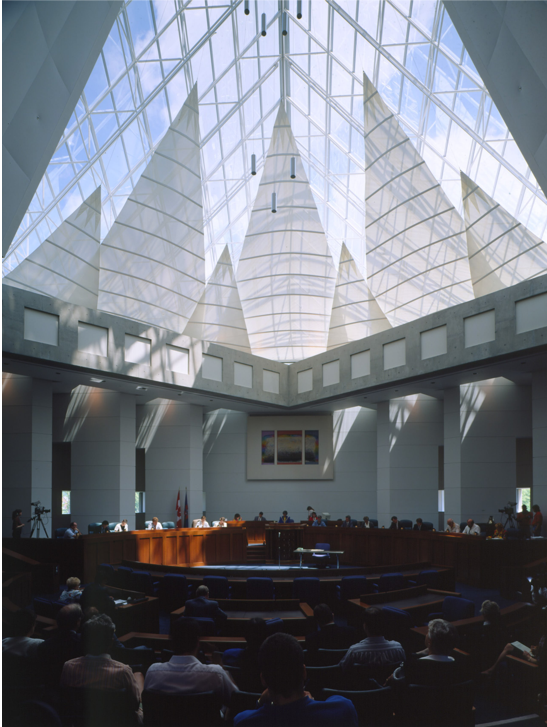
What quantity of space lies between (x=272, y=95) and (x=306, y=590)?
67.0ft

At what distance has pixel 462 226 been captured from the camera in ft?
69.2

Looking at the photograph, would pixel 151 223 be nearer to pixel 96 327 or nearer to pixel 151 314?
pixel 151 314

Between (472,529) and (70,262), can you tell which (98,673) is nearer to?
(472,529)

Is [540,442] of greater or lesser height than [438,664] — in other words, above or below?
above

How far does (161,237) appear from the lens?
76.8 ft

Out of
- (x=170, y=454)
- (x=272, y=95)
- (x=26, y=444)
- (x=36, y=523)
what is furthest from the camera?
(x=272, y=95)

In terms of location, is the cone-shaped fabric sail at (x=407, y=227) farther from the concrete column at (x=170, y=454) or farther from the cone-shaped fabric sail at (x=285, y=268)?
the concrete column at (x=170, y=454)

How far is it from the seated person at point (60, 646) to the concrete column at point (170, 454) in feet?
55.9

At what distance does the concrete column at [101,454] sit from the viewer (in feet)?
62.6

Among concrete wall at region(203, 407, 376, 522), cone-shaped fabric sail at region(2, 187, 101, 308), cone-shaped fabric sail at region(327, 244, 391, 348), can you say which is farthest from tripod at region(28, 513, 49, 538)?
cone-shaped fabric sail at region(327, 244, 391, 348)

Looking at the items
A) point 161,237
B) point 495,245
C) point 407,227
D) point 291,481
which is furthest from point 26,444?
point 495,245

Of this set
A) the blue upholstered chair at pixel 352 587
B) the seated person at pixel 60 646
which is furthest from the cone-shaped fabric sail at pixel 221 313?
the seated person at pixel 60 646

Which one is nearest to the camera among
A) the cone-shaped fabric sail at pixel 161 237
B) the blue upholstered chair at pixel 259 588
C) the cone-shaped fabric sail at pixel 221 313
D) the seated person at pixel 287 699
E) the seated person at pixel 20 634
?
the seated person at pixel 287 699

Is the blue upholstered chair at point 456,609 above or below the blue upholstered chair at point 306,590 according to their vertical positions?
above
